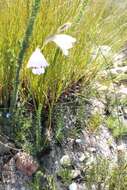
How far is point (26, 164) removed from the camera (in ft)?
6.25

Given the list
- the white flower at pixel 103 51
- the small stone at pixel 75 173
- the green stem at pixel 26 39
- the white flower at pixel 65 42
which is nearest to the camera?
the white flower at pixel 65 42

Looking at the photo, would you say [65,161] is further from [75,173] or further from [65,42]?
[65,42]

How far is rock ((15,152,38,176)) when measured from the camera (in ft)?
6.25

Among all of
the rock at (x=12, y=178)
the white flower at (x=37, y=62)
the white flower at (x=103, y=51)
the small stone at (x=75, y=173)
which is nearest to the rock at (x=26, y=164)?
the rock at (x=12, y=178)

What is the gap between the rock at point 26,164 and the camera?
191 centimetres

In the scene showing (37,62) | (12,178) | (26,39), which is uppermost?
(26,39)

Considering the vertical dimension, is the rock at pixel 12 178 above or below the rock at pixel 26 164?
below

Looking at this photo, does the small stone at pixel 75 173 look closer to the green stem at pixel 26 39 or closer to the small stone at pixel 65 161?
the small stone at pixel 65 161

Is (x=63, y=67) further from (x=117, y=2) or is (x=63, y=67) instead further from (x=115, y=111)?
(x=117, y=2)

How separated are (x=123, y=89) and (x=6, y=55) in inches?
28.2

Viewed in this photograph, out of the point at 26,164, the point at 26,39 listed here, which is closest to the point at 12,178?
the point at 26,164

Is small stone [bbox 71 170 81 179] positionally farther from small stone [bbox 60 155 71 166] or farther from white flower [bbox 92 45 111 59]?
white flower [bbox 92 45 111 59]

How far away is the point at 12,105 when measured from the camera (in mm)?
1930

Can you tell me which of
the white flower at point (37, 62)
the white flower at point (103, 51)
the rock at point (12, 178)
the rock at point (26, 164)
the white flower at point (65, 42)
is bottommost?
the rock at point (12, 178)
